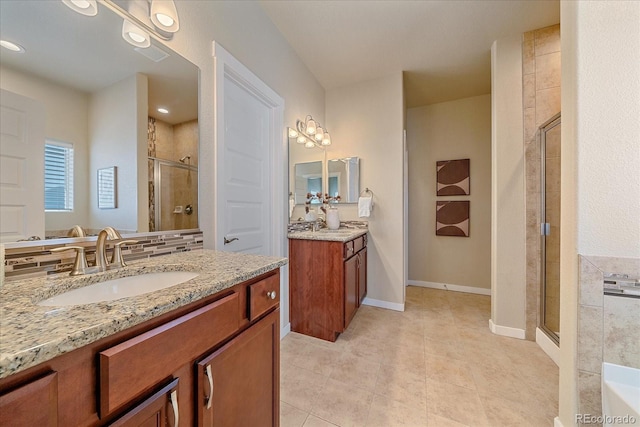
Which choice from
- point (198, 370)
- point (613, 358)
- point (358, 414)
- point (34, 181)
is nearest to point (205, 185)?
point (34, 181)

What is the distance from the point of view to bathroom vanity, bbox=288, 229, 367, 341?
196 cm

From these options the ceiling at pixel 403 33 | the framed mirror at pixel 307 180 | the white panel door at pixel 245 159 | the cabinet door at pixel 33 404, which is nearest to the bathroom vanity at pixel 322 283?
the white panel door at pixel 245 159

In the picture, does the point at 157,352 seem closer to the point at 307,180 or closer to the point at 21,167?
the point at 21,167

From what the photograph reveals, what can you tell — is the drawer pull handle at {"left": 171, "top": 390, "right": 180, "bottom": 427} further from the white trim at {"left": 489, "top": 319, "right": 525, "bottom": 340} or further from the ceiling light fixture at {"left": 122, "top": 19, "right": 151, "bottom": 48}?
the white trim at {"left": 489, "top": 319, "right": 525, "bottom": 340}

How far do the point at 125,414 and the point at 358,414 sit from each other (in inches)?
48.3

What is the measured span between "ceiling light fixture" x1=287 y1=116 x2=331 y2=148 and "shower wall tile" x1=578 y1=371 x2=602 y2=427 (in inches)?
94.0

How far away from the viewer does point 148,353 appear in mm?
507

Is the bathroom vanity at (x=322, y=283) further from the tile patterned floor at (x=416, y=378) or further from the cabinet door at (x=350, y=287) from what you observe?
the tile patterned floor at (x=416, y=378)

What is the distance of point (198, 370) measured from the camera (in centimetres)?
62

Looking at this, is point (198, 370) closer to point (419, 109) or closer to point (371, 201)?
point (371, 201)

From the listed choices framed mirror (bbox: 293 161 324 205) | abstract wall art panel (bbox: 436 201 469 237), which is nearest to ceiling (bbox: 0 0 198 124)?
framed mirror (bbox: 293 161 324 205)

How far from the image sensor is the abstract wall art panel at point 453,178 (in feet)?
10.6

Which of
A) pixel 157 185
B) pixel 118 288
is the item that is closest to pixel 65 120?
pixel 157 185

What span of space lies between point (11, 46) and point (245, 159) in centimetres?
109
